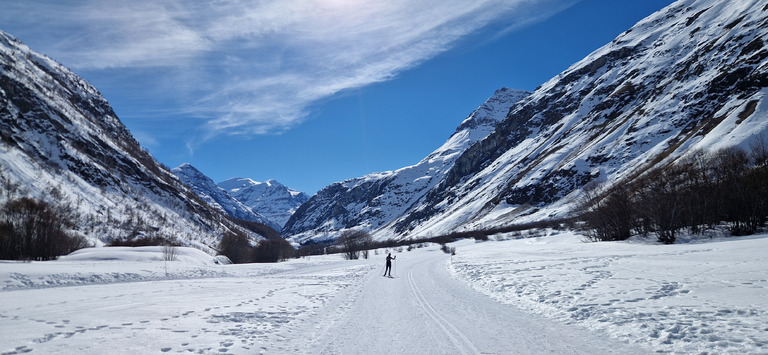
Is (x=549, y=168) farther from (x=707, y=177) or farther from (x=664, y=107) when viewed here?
(x=707, y=177)

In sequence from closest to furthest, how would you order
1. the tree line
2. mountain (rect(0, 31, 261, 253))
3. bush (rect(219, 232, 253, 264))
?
the tree line → bush (rect(219, 232, 253, 264)) → mountain (rect(0, 31, 261, 253))

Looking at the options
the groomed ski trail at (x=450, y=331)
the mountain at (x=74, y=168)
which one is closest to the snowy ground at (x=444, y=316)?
the groomed ski trail at (x=450, y=331)

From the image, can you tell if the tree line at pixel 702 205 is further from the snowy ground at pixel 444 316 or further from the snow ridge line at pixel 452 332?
the snow ridge line at pixel 452 332

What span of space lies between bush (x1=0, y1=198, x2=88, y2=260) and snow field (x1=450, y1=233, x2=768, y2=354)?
143ft

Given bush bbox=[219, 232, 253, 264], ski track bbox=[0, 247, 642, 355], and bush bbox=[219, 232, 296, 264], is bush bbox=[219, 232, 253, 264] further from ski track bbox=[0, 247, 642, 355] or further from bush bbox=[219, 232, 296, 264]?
ski track bbox=[0, 247, 642, 355]

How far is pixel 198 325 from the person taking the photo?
36.9ft

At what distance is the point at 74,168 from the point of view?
321 ft

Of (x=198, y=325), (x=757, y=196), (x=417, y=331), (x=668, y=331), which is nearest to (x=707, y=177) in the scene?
(x=757, y=196)

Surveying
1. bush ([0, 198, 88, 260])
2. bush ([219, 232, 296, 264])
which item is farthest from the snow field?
bush ([219, 232, 296, 264])

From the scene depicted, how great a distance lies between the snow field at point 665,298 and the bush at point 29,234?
43.7 meters

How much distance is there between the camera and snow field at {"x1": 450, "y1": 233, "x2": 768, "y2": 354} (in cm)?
814

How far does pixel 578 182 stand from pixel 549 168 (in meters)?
22.6

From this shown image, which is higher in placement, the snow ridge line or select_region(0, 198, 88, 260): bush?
select_region(0, 198, 88, 260): bush

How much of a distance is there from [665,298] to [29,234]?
52727 mm
